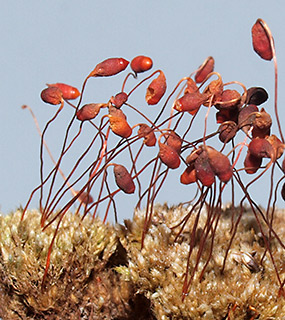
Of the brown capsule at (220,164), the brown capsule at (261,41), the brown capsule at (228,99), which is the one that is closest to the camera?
the brown capsule at (220,164)

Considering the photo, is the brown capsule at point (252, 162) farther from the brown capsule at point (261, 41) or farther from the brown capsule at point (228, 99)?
the brown capsule at point (261, 41)

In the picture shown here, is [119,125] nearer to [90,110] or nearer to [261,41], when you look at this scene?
[90,110]

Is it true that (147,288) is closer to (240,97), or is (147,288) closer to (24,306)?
(24,306)

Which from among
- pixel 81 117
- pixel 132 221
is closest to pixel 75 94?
pixel 81 117

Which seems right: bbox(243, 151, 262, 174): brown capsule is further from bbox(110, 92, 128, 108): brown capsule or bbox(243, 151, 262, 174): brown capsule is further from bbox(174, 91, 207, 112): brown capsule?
bbox(110, 92, 128, 108): brown capsule

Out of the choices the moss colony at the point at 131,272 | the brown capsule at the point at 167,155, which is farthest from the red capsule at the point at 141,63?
the moss colony at the point at 131,272

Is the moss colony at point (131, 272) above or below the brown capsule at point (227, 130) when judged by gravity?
below

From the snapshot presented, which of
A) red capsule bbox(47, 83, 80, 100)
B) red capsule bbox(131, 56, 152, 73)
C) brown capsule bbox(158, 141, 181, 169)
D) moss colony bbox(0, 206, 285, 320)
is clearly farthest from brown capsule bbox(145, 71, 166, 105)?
moss colony bbox(0, 206, 285, 320)
